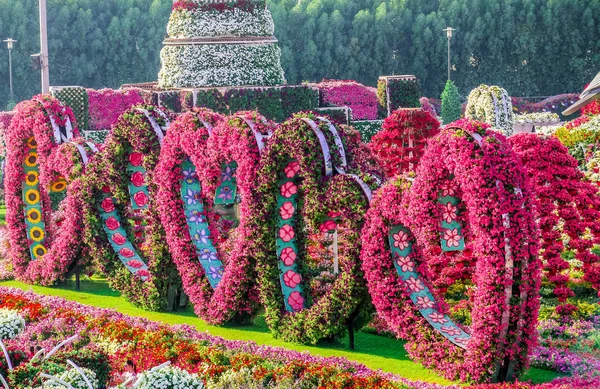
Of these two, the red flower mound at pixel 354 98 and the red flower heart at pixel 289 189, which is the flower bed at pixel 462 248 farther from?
the red flower mound at pixel 354 98

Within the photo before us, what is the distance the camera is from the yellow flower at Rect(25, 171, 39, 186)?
19.5 metres

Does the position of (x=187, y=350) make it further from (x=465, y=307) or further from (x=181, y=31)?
(x=181, y=31)

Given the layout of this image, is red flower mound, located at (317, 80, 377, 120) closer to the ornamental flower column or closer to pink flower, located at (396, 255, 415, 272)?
the ornamental flower column

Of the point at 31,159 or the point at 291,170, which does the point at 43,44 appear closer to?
the point at 31,159

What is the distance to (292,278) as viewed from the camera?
48.3 feet

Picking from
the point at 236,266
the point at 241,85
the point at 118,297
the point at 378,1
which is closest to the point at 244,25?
the point at 241,85

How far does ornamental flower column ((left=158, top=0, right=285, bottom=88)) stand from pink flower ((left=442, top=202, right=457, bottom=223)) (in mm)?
19496

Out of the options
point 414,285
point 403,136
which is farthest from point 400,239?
point 403,136

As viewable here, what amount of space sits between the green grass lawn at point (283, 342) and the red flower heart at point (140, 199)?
178 cm

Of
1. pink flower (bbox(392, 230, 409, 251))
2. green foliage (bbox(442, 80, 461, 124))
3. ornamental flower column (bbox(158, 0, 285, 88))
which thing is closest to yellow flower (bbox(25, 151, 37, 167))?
pink flower (bbox(392, 230, 409, 251))

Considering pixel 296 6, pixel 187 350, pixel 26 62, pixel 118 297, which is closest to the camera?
pixel 187 350

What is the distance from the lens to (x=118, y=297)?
18.0 metres

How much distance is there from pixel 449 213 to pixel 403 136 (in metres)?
10.7

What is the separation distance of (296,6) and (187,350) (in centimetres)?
5150
